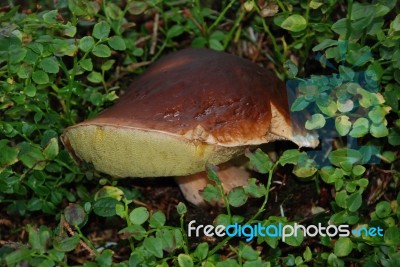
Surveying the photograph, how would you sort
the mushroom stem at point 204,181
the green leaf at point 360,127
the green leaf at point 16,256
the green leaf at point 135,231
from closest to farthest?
the green leaf at point 16,256
the green leaf at point 135,231
the green leaf at point 360,127
the mushroom stem at point 204,181

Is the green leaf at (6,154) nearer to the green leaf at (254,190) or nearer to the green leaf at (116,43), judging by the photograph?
the green leaf at (116,43)

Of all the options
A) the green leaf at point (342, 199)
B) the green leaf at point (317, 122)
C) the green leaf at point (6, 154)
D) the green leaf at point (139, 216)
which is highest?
the green leaf at point (6, 154)

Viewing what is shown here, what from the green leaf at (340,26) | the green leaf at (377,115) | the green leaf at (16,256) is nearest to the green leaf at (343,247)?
the green leaf at (377,115)

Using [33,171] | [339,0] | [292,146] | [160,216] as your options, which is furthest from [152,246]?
[339,0]

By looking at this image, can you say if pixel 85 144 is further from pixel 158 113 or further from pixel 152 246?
pixel 152 246

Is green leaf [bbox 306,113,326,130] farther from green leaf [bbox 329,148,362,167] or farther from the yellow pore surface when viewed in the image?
the yellow pore surface

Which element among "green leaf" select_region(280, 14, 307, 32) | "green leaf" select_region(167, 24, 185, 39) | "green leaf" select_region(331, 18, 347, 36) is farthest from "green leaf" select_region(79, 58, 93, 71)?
"green leaf" select_region(331, 18, 347, 36)

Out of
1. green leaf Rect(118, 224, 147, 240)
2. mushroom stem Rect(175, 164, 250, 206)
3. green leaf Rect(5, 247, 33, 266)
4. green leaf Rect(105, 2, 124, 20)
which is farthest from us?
green leaf Rect(105, 2, 124, 20)
